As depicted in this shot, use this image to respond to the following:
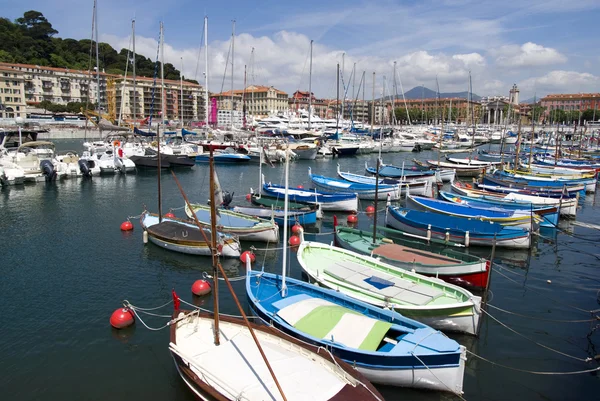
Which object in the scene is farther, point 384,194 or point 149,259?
point 384,194

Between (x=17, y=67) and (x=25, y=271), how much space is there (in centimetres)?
15165

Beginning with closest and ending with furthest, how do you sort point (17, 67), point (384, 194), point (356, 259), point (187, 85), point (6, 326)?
1. point (6, 326)
2. point (356, 259)
3. point (384, 194)
4. point (17, 67)
5. point (187, 85)

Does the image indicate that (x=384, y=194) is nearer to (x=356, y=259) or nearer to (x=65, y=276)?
(x=356, y=259)

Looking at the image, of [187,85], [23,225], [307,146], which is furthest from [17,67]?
[23,225]

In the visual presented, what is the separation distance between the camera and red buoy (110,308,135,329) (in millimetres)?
16219

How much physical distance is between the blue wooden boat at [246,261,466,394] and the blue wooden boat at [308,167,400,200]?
2430cm

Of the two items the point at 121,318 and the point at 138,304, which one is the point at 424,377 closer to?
the point at 121,318

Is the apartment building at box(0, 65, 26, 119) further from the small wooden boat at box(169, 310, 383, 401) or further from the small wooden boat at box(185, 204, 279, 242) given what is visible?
the small wooden boat at box(169, 310, 383, 401)

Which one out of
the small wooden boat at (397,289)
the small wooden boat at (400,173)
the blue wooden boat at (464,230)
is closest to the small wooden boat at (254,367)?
the small wooden boat at (397,289)

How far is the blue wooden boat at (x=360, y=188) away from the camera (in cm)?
3878

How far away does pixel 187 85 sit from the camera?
595 feet

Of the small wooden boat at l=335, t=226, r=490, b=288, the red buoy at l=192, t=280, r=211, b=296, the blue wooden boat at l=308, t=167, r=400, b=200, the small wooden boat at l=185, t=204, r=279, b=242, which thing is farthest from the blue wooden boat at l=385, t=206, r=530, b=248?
the red buoy at l=192, t=280, r=211, b=296

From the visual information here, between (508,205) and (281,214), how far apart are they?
17.6m

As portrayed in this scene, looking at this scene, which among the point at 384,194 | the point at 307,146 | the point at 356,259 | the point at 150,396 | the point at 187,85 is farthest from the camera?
the point at 187,85
